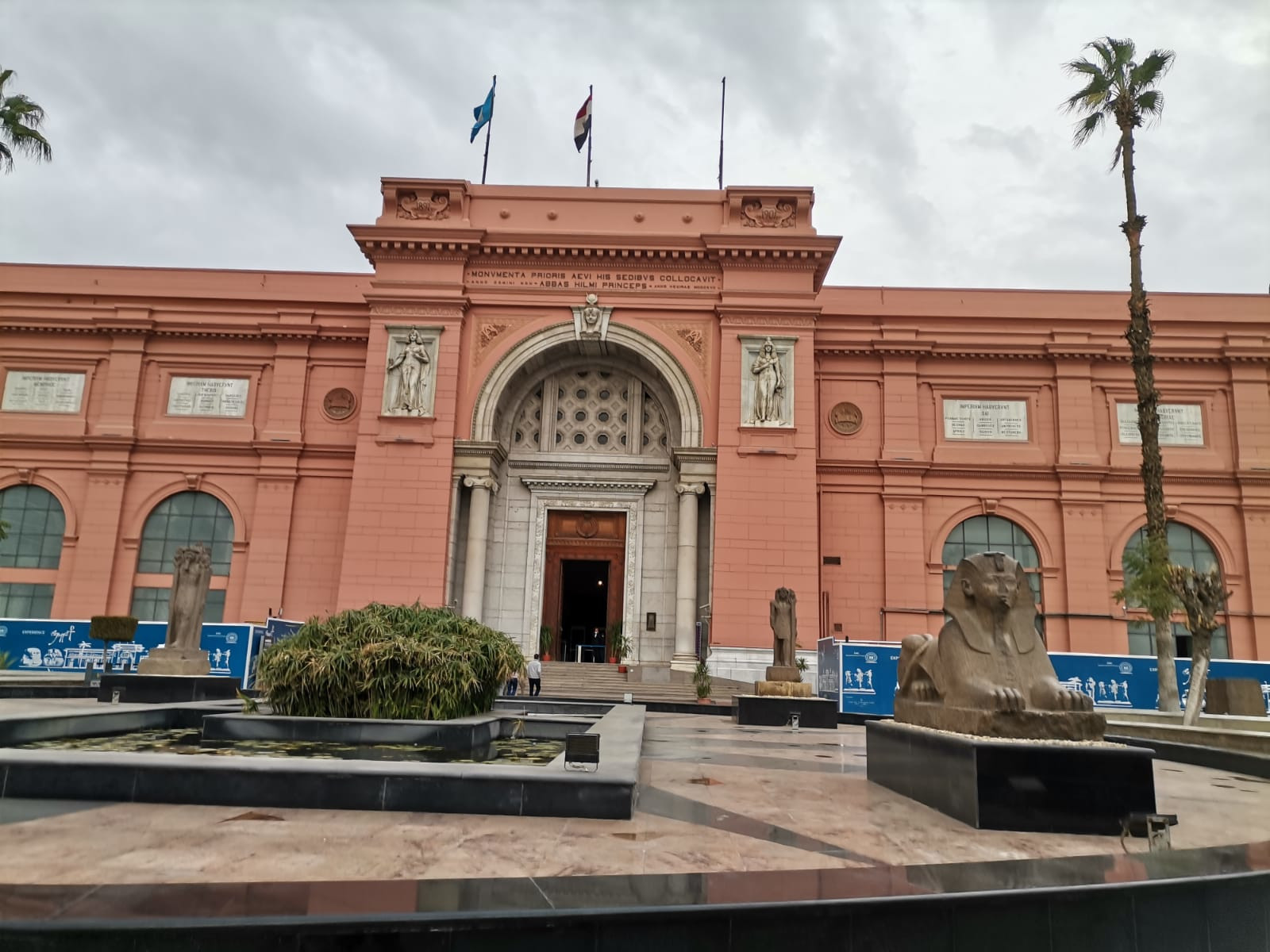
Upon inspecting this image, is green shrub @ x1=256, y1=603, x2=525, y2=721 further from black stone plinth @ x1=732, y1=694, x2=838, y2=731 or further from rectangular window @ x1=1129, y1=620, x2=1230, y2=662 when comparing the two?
rectangular window @ x1=1129, y1=620, x2=1230, y2=662

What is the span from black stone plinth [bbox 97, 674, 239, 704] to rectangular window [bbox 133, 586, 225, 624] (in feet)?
33.8

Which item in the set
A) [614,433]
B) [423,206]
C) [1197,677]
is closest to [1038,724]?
[1197,677]

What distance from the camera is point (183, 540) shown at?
23.1 meters

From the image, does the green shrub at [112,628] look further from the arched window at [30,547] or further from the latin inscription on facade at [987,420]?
the latin inscription on facade at [987,420]

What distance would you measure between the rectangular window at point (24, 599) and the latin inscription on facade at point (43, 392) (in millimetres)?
4796

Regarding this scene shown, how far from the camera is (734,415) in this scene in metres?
21.8

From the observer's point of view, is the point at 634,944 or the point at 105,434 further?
the point at 105,434

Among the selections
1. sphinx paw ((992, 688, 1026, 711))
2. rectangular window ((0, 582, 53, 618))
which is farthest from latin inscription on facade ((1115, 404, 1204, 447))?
rectangular window ((0, 582, 53, 618))

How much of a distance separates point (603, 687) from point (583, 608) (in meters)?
8.50

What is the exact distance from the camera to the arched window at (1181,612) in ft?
71.1

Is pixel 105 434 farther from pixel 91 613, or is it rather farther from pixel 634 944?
pixel 634 944

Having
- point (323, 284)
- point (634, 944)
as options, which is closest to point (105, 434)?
point (323, 284)

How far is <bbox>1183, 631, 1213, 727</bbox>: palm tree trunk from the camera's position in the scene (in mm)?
12867

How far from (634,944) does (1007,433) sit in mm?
22742
